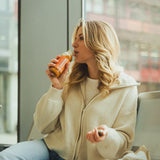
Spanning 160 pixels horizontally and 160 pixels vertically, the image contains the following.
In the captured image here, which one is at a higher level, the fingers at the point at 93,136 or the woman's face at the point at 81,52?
the woman's face at the point at 81,52

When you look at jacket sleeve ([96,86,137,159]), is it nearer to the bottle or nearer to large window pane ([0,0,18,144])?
the bottle

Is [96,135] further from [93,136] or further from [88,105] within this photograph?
[88,105]

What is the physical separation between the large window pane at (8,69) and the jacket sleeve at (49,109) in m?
0.92

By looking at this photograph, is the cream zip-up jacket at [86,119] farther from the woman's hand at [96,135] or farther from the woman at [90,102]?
the woman's hand at [96,135]

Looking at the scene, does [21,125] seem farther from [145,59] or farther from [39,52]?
[145,59]

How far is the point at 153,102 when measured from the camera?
1.40 meters

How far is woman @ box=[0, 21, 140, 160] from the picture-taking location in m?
1.34

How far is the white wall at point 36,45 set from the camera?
84.0 inches

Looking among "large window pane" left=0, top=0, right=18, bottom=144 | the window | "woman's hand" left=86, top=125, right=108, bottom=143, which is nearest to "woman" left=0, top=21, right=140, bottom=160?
"woman's hand" left=86, top=125, right=108, bottom=143

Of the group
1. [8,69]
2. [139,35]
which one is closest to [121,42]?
[139,35]

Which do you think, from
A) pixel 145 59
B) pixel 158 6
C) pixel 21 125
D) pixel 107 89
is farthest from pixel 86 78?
pixel 21 125

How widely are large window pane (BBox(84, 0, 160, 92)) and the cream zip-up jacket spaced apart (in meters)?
0.43

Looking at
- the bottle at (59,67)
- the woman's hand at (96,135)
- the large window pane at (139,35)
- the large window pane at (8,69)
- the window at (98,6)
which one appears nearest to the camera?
the woman's hand at (96,135)

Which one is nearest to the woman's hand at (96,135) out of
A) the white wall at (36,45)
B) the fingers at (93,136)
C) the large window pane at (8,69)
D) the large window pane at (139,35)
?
the fingers at (93,136)
